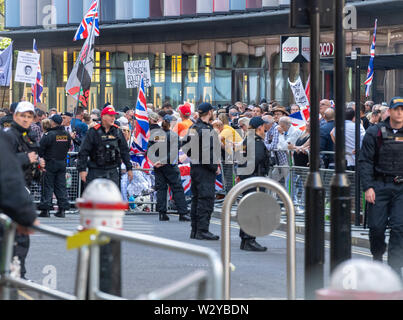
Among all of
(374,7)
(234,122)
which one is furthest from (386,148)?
(374,7)

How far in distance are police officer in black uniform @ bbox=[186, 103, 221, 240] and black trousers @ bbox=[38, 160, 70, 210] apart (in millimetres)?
4273

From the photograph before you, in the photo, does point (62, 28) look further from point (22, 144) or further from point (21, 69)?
point (22, 144)

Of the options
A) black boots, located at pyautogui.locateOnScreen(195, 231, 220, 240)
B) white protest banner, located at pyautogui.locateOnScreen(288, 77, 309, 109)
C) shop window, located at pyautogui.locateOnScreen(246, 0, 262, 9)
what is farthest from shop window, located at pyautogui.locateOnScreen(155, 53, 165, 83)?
black boots, located at pyautogui.locateOnScreen(195, 231, 220, 240)

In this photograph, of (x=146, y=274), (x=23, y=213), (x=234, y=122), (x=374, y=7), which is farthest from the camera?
(x=374, y=7)

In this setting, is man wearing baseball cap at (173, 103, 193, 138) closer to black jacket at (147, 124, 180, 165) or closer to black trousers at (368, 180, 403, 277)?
black jacket at (147, 124, 180, 165)

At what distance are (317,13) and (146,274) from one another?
3.22 metres

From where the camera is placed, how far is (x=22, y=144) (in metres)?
10.4

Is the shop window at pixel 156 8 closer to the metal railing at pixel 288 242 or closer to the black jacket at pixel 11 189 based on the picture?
the metal railing at pixel 288 242

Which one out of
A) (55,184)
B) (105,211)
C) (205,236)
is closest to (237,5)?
(55,184)

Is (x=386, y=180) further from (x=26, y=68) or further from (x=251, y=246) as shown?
(x=26, y=68)

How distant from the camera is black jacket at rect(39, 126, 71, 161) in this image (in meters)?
18.3

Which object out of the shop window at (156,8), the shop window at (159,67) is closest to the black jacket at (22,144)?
the shop window at (159,67)

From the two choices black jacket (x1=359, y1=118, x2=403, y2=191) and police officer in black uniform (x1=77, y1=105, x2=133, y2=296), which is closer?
black jacket (x1=359, y1=118, x2=403, y2=191)

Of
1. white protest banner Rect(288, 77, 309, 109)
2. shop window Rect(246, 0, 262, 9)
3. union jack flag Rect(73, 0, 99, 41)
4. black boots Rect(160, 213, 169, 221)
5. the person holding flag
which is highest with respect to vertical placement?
shop window Rect(246, 0, 262, 9)
